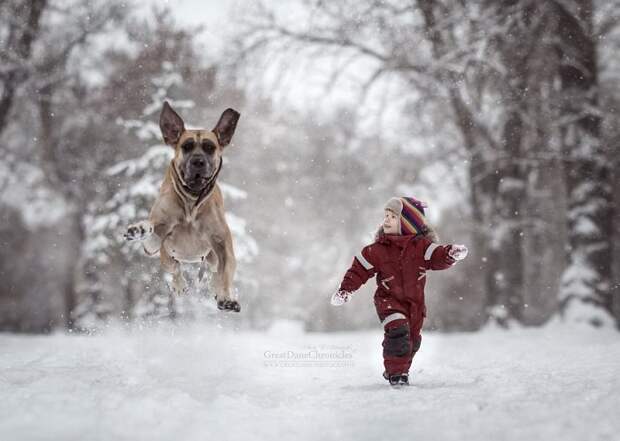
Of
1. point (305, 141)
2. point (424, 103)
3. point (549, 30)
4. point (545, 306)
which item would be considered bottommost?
point (545, 306)

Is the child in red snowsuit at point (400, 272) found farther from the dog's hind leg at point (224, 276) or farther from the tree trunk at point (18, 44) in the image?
the tree trunk at point (18, 44)

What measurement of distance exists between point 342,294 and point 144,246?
160cm

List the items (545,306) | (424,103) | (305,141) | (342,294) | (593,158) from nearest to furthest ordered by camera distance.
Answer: (342,294), (593,158), (424,103), (305,141), (545,306)

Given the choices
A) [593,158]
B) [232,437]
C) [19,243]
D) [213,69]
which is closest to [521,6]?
[593,158]

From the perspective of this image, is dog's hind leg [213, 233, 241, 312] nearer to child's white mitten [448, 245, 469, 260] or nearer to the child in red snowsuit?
the child in red snowsuit

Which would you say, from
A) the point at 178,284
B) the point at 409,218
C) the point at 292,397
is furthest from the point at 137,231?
the point at 409,218

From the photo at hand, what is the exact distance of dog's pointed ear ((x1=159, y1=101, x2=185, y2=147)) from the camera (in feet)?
14.0

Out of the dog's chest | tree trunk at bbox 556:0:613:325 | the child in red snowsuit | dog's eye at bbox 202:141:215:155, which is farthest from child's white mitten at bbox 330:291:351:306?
tree trunk at bbox 556:0:613:325

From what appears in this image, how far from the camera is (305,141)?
26844mm

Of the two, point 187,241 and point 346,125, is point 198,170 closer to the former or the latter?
point 187,241

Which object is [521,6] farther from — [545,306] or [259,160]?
[545,306]

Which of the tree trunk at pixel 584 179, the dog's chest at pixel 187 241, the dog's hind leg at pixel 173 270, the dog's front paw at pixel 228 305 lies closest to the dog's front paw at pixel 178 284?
the dog's hind leg at pixel 173 270

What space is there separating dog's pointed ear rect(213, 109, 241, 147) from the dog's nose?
0.32 m

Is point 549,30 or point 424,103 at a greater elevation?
point 549,30
